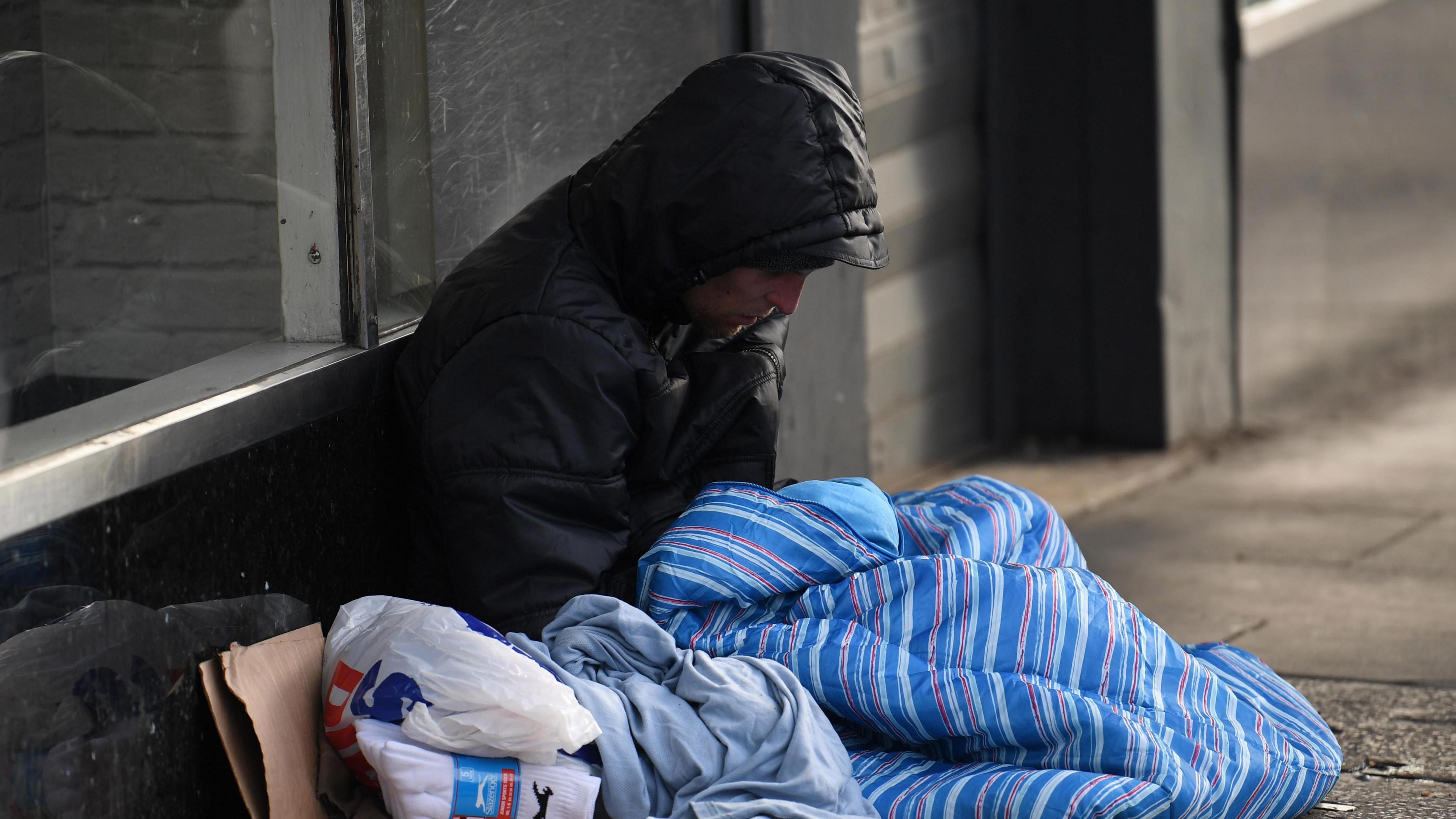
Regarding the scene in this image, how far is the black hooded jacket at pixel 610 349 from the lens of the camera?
2.32m

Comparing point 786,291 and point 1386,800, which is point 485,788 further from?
point 1386,800

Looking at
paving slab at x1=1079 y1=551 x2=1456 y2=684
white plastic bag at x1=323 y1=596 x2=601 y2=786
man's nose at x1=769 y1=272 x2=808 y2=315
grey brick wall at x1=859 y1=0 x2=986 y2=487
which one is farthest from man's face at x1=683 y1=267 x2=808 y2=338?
grey brick wall at x1=859 y1=0 x2=986 y2=487

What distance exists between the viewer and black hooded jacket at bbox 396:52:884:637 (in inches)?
91.4

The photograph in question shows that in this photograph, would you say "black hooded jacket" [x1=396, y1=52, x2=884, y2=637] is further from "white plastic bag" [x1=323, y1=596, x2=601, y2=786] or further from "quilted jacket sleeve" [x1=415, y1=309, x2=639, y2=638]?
"white plastic bag" [x1=323, y1=596, x2=601, y2=786]

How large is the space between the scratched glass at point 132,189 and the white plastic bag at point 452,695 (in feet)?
2.36

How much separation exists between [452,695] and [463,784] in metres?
0.11

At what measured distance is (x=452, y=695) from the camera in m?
2.04

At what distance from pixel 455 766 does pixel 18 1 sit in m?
1.43

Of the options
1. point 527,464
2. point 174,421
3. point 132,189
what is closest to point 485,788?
point 527,464

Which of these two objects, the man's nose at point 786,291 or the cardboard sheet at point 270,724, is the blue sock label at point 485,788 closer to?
the cardboard sheet at point 270,724

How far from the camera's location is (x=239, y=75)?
2611 mm

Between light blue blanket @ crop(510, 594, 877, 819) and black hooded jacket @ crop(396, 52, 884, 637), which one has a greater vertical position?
black hooded jacket @ crop(396, 52, 884, 637)

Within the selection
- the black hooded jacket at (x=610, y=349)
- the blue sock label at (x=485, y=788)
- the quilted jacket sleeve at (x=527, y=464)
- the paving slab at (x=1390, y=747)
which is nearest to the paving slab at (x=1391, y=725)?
the paving slab at (x=1390, y=747)

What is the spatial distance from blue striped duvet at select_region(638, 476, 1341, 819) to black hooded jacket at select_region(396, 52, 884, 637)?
0.44ft
